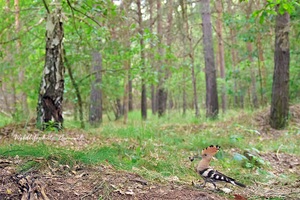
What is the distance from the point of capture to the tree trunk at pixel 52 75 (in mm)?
6082

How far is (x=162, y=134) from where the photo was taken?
7547 millimetres

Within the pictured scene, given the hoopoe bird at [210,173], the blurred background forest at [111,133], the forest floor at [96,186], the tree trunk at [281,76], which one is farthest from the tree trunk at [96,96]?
the hoopoe bird at [210,173]

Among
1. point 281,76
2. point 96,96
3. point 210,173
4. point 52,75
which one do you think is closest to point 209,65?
point 281,76

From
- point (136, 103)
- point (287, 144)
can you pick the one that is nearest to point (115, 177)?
point (287, 144)

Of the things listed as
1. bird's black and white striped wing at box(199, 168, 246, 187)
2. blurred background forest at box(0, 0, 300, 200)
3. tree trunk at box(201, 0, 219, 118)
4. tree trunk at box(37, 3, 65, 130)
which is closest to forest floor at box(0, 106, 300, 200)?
blurred background forest at box(0, 0, 300, 200)

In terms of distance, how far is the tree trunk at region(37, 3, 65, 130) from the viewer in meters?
6.08

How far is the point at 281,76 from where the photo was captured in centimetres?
848

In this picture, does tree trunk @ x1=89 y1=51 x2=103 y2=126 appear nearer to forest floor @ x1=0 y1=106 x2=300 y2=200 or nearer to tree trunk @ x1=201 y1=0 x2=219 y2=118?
tree trunk @ x1=201 y1=0 x2=219 y2=118

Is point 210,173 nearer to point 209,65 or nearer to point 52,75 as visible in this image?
point 52,75

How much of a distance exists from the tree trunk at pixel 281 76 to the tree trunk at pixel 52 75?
5.25 meters

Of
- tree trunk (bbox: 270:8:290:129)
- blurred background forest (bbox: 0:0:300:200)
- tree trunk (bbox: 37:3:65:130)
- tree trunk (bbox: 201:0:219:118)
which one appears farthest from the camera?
tree trunk (bbox: 201:0:219:118)

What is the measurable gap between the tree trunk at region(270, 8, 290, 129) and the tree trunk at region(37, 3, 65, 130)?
5.25 meters

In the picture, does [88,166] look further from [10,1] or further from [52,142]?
[10,1]

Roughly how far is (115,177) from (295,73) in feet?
36.5
